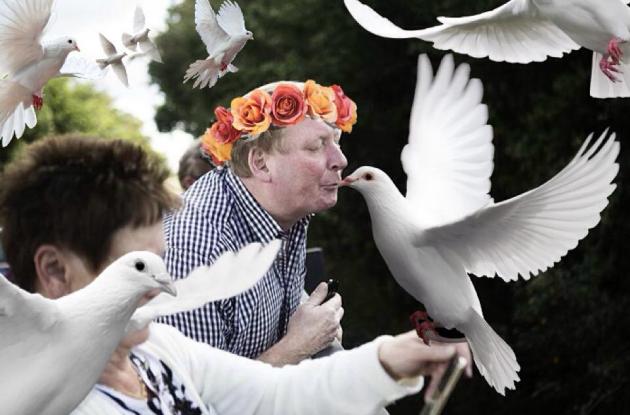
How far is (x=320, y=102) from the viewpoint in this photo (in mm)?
3203

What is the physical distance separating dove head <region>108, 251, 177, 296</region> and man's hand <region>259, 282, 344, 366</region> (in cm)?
135

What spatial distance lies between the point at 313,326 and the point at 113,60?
1180 mm

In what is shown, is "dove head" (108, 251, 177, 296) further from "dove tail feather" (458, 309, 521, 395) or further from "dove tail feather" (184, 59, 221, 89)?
"dove tail feather" (458, 309, 521, 395)

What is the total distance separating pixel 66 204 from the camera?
2.11 meters

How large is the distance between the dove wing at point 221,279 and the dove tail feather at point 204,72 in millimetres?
377

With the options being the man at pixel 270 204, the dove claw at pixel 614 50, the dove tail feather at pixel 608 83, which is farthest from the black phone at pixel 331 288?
the dove claw at pixel 614 50

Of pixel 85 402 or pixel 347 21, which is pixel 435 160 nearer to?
pixel 85 402

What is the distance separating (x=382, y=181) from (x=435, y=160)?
0.97 feet

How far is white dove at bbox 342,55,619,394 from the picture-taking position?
2.15 metres

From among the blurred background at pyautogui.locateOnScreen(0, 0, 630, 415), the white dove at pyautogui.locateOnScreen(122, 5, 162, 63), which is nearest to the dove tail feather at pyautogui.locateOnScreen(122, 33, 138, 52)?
the white dove at pyautogui.locateOnScreen(122, 5, 162, 63)

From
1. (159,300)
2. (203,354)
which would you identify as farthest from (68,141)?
(203,354)

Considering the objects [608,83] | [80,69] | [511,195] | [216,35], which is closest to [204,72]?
[216,35]

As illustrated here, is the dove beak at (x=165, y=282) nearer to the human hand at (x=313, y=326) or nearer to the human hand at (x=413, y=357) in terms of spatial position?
the human hand at (x=413, y=357)

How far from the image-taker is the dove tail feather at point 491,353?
227 centimetres
